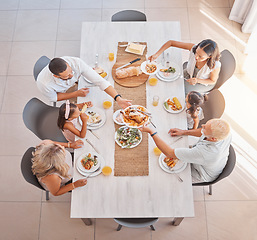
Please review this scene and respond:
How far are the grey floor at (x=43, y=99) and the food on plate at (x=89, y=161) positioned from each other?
94 centimetres

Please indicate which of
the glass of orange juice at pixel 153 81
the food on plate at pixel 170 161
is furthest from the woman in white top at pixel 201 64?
the food on plate at pixel 170 161

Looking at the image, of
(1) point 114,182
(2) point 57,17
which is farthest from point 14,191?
(2) point 57,17

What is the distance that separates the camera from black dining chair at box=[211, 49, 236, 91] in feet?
9.61

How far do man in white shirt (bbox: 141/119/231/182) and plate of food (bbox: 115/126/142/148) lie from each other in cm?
12

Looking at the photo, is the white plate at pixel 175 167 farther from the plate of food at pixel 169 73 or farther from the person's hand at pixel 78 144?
the plate of food at pixel 169 73

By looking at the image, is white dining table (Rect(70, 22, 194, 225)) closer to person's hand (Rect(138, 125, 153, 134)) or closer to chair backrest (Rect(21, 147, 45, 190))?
person's hand (Rect(138, 125, 153, 134))

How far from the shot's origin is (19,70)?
4082 millimetres

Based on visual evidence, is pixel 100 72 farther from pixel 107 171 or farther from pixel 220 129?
pixel 220 129

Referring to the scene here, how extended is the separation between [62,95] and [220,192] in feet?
6.84

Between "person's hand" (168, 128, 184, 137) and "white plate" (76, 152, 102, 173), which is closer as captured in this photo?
"white plate" (76, 152, 102, 173)

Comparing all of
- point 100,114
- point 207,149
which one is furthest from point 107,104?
point 207,149

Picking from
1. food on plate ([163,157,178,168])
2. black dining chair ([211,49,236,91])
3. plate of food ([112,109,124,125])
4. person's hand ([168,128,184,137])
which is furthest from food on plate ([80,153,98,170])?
black dining chair ([211,49,236,91])

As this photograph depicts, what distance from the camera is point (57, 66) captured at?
2627 millimetres

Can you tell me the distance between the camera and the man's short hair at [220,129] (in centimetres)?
219
